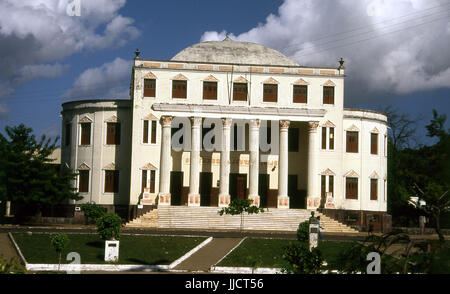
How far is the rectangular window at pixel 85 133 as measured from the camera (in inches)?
1860

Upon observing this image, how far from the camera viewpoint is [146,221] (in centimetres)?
4128

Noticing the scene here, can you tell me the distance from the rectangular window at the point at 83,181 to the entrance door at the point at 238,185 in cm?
1060

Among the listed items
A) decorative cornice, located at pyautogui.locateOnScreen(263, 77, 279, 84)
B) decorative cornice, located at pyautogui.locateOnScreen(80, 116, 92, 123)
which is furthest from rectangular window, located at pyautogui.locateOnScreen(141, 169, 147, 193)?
decorative cornice, located at pyautogui.locateOnScreen(263, 77, 279, 84)

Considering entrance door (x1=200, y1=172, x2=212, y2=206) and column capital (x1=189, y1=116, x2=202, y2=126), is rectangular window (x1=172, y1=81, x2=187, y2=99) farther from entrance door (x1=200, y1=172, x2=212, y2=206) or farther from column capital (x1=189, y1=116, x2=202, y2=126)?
entrance door (x1=200, y1=172, x2=212, y2=206)

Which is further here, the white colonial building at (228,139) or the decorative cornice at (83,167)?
the decorative cornice at (83,167)

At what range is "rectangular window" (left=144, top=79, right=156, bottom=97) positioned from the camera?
4500cm

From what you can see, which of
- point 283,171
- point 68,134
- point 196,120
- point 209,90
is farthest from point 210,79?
Result: point 68,134

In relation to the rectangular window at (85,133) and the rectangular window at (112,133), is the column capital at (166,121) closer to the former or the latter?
the rectangular window at (112,133)

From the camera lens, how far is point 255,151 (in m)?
44.4

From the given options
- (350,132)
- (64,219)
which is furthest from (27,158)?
(350,132)

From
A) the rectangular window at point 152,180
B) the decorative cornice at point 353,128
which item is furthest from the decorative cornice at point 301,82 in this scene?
the rectangular window at point 152,180

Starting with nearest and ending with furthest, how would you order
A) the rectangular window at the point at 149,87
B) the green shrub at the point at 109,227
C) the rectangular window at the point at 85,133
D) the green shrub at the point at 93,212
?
the green shrub at the point at 109,227 < the green shrub at the point at 93,212 < the rectangular window at the point at 149,87 < the rectangular window at the point at 85,133
